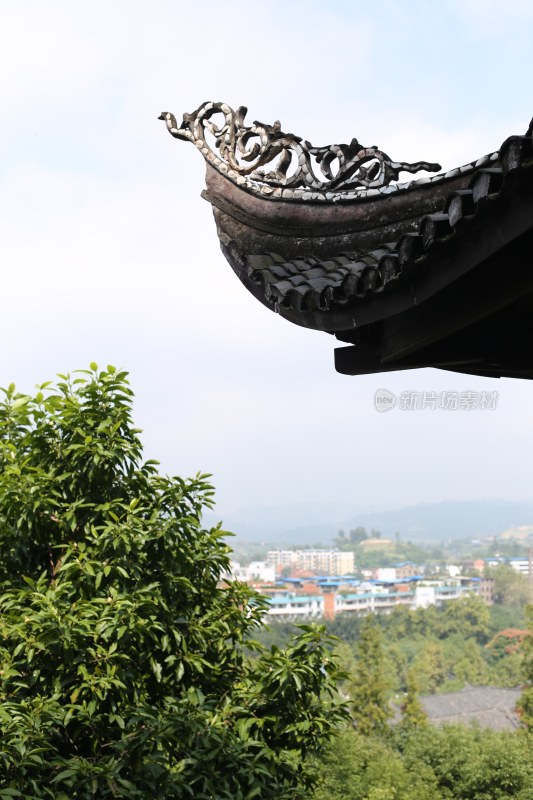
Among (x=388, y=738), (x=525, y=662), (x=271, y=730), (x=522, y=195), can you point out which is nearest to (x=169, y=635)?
(x=271, y=730)

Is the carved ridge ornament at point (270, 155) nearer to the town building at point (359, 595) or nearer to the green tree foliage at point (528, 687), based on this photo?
the green tree foliage at point (528, 687)

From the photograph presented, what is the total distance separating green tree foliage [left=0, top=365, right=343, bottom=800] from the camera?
3516 mm

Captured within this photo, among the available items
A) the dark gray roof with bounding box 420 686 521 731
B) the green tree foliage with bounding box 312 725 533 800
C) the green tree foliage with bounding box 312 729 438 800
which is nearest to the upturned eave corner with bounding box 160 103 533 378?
the green tree foliage with bounding box 312 725 533 800

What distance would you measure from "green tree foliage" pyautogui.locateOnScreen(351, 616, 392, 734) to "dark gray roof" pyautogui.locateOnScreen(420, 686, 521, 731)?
1695cm

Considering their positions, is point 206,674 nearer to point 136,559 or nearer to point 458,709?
point 136,559

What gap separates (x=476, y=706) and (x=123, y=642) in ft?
157

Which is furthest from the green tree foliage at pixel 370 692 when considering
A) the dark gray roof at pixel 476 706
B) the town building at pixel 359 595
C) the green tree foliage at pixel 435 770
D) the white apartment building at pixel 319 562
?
the white apartment building at pixel 319 562

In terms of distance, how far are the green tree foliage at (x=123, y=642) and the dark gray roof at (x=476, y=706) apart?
137 feet

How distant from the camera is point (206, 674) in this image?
13.9 feet

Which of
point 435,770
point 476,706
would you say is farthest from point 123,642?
point 476,706

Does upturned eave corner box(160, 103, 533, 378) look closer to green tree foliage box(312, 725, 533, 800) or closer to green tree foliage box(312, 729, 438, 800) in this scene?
green tree foliage box(312, 725, 533, 800)

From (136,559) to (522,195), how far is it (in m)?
2.72

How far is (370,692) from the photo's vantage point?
1080 inches

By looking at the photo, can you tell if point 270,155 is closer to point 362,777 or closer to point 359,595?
point 362,777
